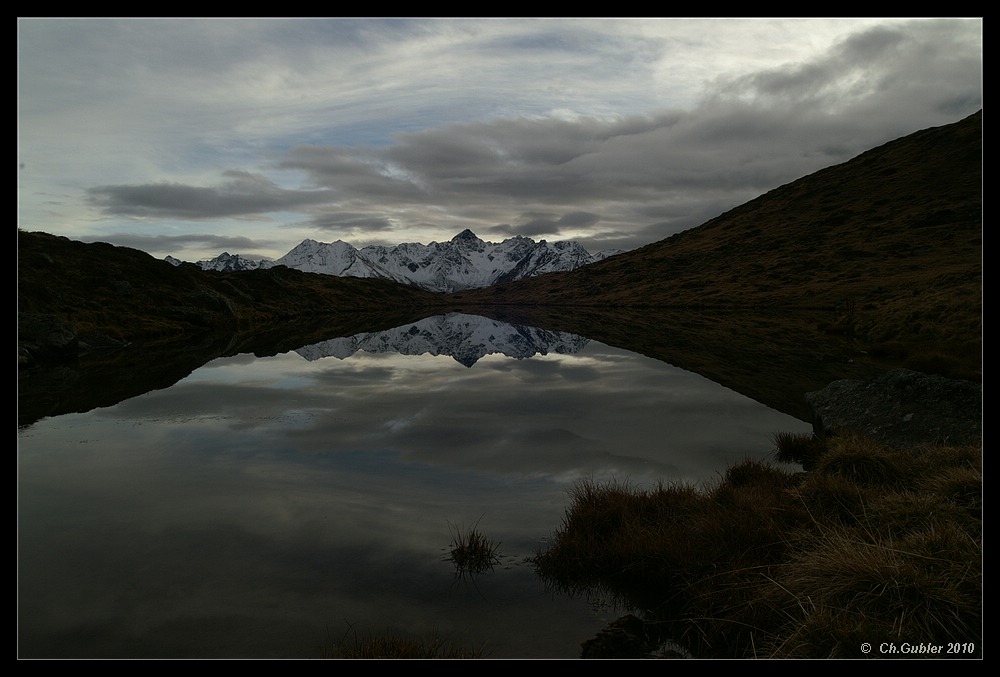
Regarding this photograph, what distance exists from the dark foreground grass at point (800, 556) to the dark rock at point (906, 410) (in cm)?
214

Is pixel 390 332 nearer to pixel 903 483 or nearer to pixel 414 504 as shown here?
pixel 414 504

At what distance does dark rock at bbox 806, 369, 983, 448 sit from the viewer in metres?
13.0

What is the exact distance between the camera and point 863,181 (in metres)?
160

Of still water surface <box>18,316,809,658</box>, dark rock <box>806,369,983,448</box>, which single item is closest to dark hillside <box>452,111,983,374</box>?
dark rock <box>806,369,983,448</box>

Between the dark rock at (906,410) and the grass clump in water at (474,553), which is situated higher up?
the dark rock at (906,410)

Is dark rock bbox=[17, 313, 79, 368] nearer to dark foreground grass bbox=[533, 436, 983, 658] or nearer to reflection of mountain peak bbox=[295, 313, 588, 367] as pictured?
reflection of mountain peak bbox=[295, 313, 588, 367]

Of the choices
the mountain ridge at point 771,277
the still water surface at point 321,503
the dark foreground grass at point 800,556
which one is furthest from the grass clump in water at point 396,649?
the mountain ridge at point 771,277

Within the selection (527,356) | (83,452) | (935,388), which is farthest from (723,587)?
(527,356)

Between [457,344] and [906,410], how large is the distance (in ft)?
139

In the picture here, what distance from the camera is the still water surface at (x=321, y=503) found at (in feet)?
23.1

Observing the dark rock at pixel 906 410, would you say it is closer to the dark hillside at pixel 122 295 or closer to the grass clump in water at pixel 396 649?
the grass clump in water at pixel 396 649

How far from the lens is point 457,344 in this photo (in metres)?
53.8

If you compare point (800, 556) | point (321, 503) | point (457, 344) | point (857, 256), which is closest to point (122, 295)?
point (457, 344)

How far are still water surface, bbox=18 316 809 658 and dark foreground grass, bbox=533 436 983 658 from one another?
918mm
